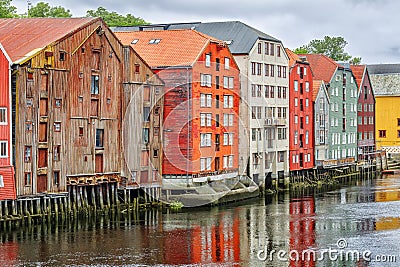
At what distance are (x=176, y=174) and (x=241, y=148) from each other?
10031 millimetres

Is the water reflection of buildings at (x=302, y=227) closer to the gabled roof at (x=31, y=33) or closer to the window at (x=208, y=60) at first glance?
the window at (x=208, y=60)

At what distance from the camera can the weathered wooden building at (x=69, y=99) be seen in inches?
2117

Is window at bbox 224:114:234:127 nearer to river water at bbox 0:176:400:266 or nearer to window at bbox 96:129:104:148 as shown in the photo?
river water at bbox 0:176:400:266

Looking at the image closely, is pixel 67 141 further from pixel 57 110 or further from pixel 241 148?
pixel 241 148

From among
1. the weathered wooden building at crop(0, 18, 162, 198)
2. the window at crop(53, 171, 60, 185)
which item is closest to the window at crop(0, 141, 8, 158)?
the weathered wooden building at crop(0, 18, 162, 198)

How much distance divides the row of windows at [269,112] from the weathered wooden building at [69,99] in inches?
602

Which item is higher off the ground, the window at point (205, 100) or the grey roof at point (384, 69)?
the grey roof at point (384, 69)

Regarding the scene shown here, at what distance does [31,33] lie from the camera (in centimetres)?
5797

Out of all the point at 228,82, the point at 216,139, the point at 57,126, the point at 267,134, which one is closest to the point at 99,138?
the point at 57,126

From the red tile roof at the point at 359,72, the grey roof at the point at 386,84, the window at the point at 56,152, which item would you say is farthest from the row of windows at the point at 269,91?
the grey roof at the point at 386,84

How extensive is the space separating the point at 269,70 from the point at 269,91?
181 centimetres

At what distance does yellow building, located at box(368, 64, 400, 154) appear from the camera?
11506 cm

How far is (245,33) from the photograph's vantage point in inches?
3027

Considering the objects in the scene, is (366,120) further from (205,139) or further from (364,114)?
(205,139)
